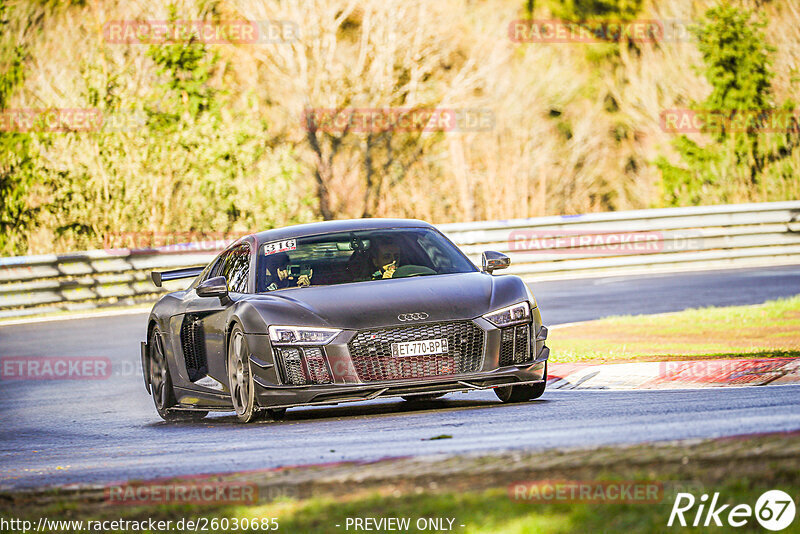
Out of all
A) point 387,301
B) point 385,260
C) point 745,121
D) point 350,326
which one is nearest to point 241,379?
point 350,326

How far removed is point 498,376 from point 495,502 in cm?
466

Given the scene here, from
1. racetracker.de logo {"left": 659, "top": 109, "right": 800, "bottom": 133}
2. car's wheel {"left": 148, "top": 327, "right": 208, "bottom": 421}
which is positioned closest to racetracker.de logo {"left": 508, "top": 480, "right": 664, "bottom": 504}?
car's wheel {"left": 148, "top": 327, "right": 208, "bottom": 421}

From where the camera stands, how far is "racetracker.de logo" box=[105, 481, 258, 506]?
5.22 m

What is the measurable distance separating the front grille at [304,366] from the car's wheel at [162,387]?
2073 mm

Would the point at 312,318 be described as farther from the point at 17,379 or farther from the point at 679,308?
the point at 679,308

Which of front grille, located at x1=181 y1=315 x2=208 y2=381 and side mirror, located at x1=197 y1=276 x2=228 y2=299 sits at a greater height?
side mirror, located at x1=197 y1=276 x2=228 y2=299

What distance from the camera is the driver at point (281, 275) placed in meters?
10.1

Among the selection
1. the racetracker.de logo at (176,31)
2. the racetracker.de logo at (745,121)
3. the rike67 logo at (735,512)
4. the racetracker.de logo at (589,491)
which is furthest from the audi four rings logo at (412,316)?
the racetracker.de logo at (745,121)

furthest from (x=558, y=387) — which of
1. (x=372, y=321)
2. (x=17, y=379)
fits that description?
(x=17, y=379)

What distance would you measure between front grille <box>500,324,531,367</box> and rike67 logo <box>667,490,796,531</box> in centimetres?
488

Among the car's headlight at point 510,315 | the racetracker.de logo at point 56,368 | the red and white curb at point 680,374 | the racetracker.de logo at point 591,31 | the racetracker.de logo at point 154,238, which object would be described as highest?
the racetracker.de logo at point 591,31

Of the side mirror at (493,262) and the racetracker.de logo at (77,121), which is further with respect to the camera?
the racetracker.de logo at (77,121)

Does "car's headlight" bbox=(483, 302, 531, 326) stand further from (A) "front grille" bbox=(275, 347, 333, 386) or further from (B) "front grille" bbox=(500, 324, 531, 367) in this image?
(A) "front grille" bbox=(275, 347, 333, 386)

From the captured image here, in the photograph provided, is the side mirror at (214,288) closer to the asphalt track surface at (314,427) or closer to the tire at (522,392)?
the asphalt track surface at (314,427)
